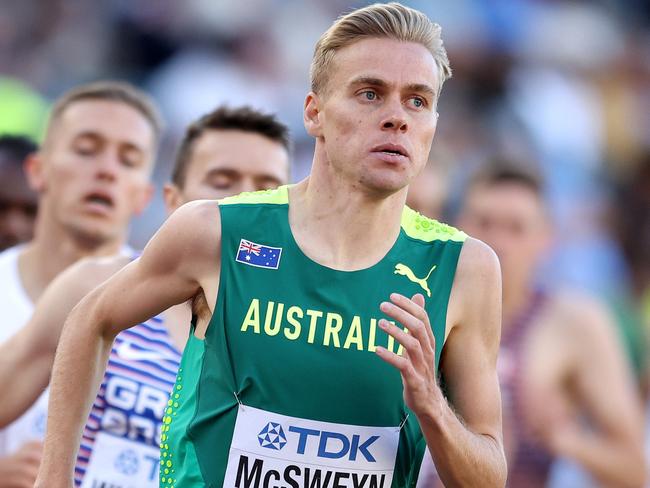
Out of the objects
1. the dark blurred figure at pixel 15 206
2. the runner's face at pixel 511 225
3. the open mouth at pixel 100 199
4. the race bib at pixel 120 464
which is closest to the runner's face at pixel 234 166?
the open mouth at pixel 100 199

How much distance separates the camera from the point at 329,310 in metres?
4.07

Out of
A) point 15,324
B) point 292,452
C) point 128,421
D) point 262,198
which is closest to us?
point 292,452

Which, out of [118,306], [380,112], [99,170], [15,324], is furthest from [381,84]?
[99,170]

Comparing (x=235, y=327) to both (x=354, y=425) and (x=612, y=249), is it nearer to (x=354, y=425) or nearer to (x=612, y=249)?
(x=354, y=425)

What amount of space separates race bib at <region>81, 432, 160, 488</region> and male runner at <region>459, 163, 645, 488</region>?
318 centimetres

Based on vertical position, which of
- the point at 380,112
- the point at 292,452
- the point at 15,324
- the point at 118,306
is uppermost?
the point at 15,324

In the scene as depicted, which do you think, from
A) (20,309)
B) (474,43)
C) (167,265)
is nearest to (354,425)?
(167,265)

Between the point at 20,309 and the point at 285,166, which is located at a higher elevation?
the point at 285,166

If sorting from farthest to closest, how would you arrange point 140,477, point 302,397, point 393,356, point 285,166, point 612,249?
point 612,249 → point 285,166 → point 140,477 → point 302,397 → point 393,356

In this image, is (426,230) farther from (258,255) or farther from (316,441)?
(316,441)

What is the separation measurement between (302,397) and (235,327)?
29 centimetres

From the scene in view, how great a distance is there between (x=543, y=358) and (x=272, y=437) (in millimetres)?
4579

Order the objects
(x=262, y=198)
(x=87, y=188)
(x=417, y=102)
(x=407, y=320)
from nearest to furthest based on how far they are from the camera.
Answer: (x=407, y=320)
(x=417, y=102)
(x=262, y=198)
(x=87, y=188)

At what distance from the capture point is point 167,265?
416cm
